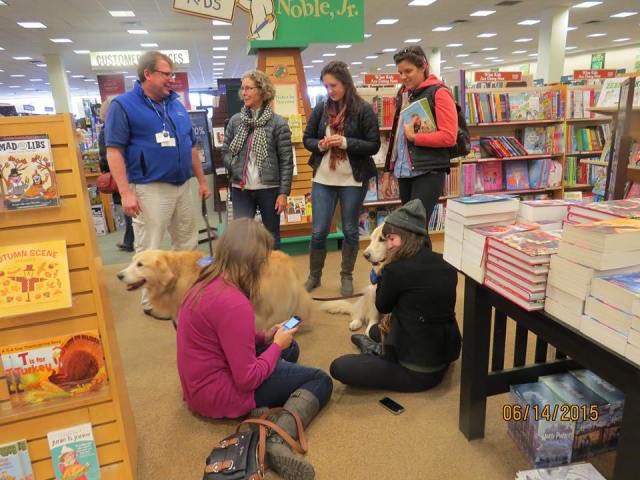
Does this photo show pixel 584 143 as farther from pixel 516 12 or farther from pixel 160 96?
pixel 516 12

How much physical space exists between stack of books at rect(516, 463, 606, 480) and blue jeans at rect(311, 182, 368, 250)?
2286mm

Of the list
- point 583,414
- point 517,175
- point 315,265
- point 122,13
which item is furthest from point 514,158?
point 122,13

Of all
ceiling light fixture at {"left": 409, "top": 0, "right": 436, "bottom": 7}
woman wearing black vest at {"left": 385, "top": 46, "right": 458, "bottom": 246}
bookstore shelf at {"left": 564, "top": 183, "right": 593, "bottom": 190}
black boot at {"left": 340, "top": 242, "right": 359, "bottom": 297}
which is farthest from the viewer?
ceiling light fixture at {"left": 409, "top": 0, "right": 436, "bottom": 7}

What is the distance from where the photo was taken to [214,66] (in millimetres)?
19359

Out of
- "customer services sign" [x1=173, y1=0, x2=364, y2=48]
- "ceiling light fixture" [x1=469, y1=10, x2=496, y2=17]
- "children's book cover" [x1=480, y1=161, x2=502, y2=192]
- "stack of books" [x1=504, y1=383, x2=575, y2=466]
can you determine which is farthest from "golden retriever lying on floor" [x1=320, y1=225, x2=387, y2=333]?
"ceiling light fixture" [x1=469, y1=10, x2=496, y2=17]

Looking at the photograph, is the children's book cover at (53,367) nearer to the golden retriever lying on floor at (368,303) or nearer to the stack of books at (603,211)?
the golden retriever lying on floor at (368,303)

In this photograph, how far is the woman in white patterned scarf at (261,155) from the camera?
132 inches

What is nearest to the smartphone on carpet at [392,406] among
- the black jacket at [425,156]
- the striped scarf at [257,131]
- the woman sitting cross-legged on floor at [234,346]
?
the woman sitting cross-legged on floor at [234,346]

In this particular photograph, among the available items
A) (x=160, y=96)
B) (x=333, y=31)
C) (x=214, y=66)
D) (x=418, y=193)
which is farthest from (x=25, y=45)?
(x=418, y=193)

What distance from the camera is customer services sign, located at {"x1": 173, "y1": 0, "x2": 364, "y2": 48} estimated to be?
4367 millimetres

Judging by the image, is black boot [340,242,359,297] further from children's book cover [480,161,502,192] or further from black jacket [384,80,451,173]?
children's book cover [480,161,502,192]

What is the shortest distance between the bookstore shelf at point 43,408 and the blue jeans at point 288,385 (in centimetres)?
76

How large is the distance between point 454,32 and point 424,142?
12.4 m

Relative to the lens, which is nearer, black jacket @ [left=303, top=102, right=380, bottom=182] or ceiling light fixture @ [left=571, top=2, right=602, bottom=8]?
black jacket @ [left=303, top=102, right=380, bottom=182]
